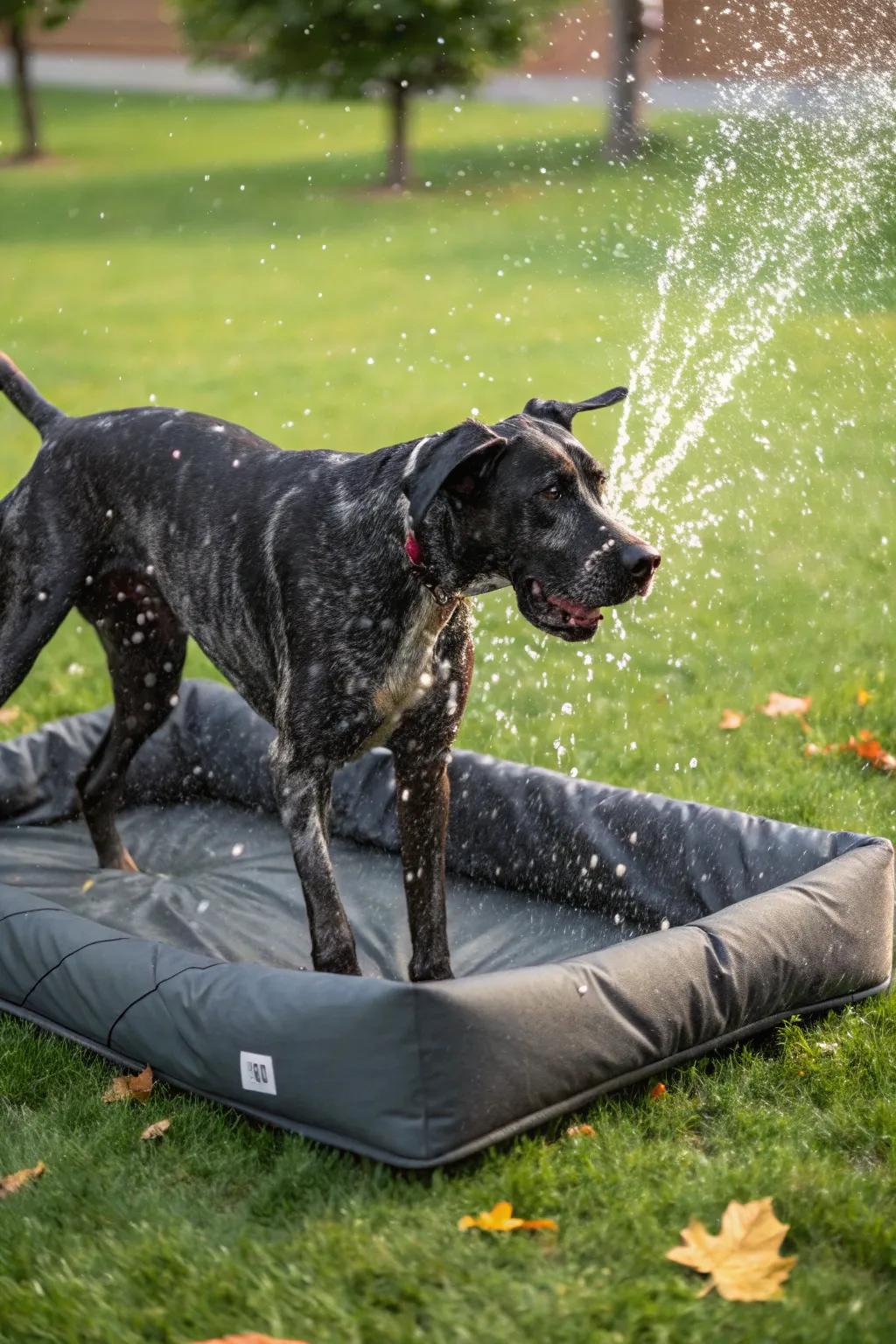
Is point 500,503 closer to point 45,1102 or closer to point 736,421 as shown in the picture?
point 45,1102

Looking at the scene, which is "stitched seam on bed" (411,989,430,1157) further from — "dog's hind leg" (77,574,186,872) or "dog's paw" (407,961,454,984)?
"dog's hind leg" (77,574,186,872)

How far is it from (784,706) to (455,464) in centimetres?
288

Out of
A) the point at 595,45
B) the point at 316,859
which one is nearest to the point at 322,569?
the point at 316,859

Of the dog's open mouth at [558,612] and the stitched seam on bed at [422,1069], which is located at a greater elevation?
the dog's open mouth at [558,612]

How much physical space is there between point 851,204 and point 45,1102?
6835mm

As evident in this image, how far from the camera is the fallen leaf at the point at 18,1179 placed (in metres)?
3.34

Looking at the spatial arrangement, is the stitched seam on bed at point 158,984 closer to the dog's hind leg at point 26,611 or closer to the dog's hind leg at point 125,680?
the dog's hind leg at point 26,611

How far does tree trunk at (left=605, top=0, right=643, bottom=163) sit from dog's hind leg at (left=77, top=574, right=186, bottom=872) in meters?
7.33

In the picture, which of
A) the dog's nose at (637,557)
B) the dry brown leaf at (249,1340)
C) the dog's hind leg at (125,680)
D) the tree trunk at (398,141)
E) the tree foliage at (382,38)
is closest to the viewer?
the dry brown leaf at (249,1340)

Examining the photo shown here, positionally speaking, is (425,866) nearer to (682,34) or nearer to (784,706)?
(784,706)

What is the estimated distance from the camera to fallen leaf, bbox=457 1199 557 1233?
10.0 ft

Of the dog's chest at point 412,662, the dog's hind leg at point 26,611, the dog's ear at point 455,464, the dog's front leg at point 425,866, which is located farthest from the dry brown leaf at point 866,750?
the dog's hind leg at point 26,611

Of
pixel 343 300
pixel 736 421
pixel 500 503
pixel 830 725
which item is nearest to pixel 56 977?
pixel 500 503

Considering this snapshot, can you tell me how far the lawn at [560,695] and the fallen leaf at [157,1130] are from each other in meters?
0.02
